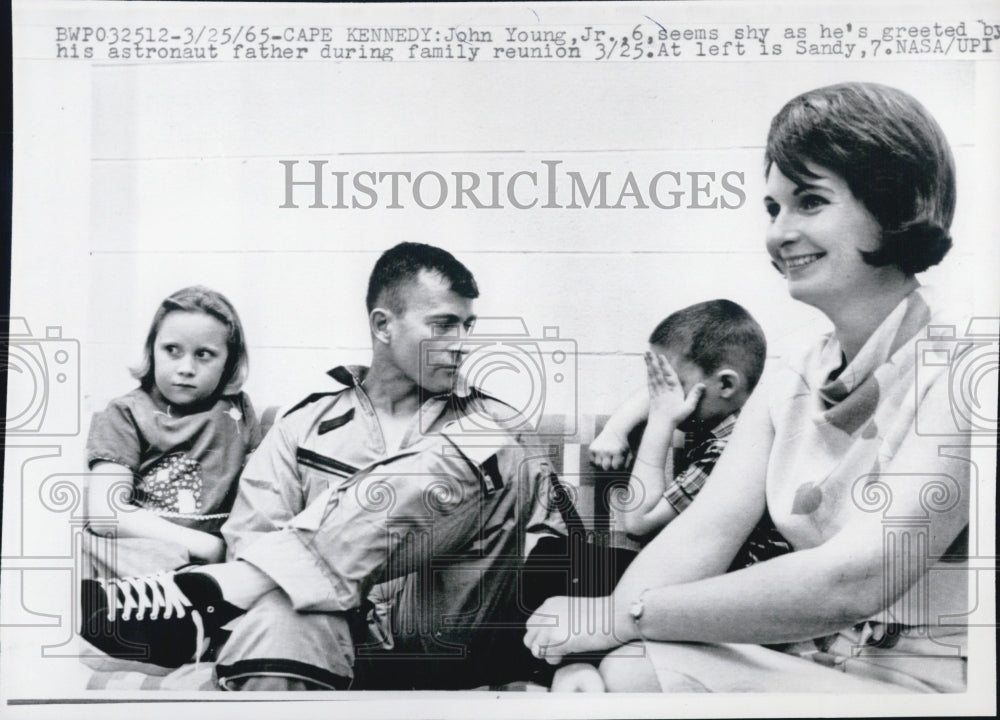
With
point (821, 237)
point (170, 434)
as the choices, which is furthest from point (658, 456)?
point (170, 434)

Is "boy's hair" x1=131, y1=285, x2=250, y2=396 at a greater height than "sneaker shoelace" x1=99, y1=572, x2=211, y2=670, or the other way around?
"boy's hair" x1=131, y1=285, x2=250, y2=396

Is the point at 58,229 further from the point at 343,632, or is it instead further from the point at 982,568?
the point at 982,568

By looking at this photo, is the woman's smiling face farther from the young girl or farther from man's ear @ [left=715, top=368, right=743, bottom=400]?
the young girl

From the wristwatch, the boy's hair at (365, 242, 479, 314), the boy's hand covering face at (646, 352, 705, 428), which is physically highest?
the boy's hair at (365, 242, 479, 314)

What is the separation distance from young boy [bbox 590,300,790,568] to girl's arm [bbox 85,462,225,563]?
0.68 m

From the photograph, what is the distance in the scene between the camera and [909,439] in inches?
64.7

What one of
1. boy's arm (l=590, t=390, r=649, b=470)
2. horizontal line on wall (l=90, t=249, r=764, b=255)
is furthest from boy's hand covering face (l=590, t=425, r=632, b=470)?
horizontal line on wall (l=90, t=249, r=764, b=255)

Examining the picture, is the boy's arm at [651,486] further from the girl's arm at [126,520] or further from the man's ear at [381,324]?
the girl's arm at [126,520]

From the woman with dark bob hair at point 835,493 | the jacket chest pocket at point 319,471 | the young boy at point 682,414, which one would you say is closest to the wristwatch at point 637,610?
the woman with dark bob hair at point 835,493

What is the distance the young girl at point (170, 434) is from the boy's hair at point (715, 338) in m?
0.74

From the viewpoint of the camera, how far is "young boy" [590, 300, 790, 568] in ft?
5.40

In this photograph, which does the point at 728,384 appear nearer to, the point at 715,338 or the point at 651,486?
the point at 715,338

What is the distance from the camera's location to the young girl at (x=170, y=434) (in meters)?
1.67

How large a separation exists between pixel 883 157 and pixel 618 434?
2.13ft
